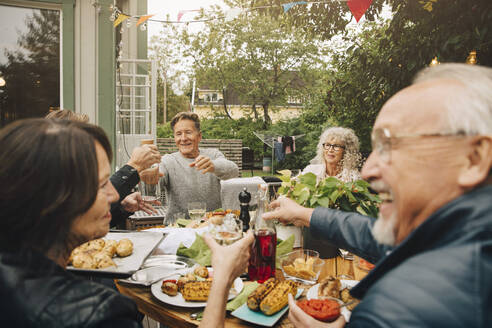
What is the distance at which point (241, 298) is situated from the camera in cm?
131

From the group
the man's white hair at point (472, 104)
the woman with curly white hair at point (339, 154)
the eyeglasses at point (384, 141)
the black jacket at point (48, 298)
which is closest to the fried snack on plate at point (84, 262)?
the black jacket at point (48, 298)

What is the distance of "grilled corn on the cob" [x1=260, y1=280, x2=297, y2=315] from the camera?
120 cm

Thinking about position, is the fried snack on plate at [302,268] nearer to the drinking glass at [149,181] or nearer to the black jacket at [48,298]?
the black jacket at [48,298]

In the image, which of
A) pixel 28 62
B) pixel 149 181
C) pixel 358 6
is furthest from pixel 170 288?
pixel 28 62

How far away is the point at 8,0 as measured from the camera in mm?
3980

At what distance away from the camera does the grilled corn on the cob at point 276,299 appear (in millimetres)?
1201

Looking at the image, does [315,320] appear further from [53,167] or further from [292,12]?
[292,12]

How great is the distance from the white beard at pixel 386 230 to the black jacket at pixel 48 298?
2.31ft

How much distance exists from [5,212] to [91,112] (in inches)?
162

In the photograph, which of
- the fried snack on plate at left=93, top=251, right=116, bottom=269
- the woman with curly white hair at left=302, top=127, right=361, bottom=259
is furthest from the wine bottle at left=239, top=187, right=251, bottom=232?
the woman with curly white hair at left=302, top=127, right=361, bottom=259

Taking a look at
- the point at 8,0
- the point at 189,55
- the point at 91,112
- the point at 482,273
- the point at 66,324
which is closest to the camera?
the point at 482,273

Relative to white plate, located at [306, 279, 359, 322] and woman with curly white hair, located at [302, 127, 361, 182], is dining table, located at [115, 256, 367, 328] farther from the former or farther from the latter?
woman with curly white hair, located at [302, 127, 361, 182]

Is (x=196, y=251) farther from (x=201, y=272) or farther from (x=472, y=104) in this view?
(x=472, y=104)

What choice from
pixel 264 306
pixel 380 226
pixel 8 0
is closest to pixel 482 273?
pixel 380 226
